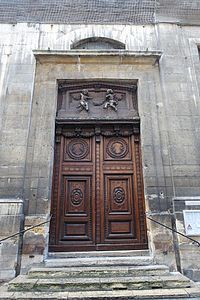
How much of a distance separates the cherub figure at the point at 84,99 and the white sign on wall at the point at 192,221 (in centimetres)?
346

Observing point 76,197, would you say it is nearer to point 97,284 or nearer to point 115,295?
point 97,284

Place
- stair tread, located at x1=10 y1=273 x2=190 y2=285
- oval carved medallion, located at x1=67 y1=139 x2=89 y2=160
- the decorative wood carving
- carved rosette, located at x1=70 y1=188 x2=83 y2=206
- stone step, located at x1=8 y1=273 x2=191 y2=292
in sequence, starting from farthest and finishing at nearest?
the decorative wood carving → oval carved medallion, located at x1=67 y1=139 x2=89 y2=160 → carved rosette, located at x1=70 y1=188 x2=83 y2=206 → stair tread, located at x1=10 y1=273 x2=190 y2=285 → stone step, located at x1=8 y1=273 x2=191 y2=292

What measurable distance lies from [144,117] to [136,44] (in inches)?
92.8

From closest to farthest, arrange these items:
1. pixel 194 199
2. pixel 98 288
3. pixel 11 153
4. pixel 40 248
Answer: pixel 98 288, pixel 40 248, pixel 194 199, pixel 11 153

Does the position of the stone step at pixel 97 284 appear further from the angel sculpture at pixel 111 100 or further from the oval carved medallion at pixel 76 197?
the angel sculpture at pixel 111 100

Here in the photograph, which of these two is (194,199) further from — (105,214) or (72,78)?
(72,78)

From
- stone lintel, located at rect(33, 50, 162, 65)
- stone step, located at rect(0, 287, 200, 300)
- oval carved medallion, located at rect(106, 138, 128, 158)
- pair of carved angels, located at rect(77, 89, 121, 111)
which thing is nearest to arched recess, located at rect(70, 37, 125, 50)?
stone lintel, located at rect(33, 50, 162, 65)

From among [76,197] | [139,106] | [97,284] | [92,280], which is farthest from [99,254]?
[139,106]

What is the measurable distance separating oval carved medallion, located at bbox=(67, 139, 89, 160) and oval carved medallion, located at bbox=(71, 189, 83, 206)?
811mm

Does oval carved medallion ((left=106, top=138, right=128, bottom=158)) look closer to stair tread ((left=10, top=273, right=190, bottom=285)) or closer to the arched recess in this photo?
the arched recess

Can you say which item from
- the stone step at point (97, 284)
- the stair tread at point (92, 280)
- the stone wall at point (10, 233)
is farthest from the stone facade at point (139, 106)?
the stone step at point (97, 284)

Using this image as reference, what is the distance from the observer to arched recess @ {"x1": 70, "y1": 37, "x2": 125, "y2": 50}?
7.68 meters

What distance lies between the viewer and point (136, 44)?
297 inches

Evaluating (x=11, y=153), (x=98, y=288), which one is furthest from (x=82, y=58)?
(x=98, y=288)
